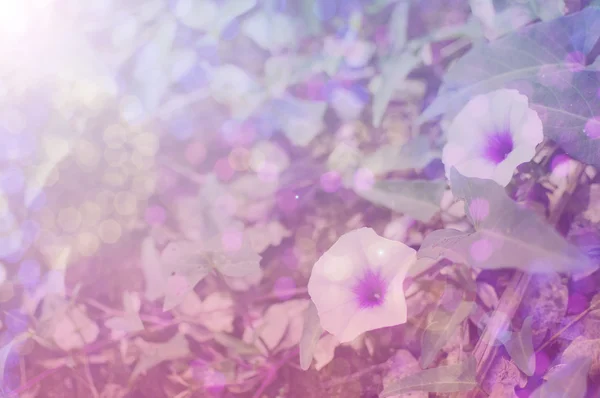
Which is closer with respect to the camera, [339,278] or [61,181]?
[339,278]

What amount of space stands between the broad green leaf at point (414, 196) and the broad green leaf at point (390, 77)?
0.09m

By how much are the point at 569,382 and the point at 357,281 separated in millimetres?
209

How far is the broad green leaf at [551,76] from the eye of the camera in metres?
0.54

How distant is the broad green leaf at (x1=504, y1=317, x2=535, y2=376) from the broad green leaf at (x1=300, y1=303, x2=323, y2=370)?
0.19 m

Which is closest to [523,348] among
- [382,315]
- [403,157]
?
[382,315]

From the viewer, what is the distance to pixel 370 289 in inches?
21.3

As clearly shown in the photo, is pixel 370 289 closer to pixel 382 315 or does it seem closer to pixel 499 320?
pixel 382 315

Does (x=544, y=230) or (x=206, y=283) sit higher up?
(x=544, y=230)

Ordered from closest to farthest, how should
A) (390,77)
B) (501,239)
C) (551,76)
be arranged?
1. (501,239)
2. (551,76)
3. (390,77)

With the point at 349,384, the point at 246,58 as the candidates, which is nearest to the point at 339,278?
the point at 349,384

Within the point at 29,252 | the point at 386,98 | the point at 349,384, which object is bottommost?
the point at 349,384

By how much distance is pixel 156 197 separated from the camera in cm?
76

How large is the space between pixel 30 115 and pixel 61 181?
0.11m

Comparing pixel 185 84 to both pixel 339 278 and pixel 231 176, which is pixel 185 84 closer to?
pixel 231 176
